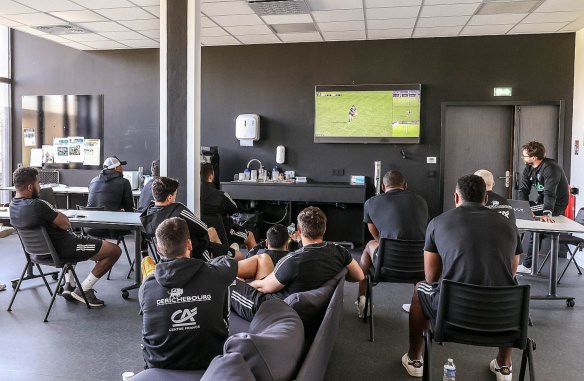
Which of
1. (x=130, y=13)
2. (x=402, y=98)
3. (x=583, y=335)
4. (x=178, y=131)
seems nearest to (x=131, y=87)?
(x=130, y=13)

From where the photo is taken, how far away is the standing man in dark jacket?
4.89 metres

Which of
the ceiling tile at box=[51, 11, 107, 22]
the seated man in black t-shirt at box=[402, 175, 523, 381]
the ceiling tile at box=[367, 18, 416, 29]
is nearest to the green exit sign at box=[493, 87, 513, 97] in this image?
the ceiling tile at box=[367, 18, 416, 29]

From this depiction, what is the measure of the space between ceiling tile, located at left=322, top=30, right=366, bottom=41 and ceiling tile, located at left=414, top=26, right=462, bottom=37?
0.74m

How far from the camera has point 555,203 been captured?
505 cm

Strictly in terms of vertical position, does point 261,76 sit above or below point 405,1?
below

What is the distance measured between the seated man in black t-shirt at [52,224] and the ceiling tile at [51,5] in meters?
2.46

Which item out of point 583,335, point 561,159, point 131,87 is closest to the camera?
point 583,335

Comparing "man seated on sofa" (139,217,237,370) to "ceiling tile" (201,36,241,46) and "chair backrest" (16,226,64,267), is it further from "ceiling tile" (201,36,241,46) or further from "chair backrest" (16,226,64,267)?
"ceiling tile" (201,36,241,46)

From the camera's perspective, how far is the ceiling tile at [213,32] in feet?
20.9

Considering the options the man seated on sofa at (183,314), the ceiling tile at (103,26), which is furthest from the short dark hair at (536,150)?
the ceiling tile at (103,26)

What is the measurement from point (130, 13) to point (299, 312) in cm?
479

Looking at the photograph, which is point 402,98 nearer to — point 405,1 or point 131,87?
point 405,1

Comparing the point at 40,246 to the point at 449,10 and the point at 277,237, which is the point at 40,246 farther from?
the point at 449,10

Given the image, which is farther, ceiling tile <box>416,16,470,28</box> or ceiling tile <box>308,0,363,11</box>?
ceiling tile <box>416,16,470,28</box>
